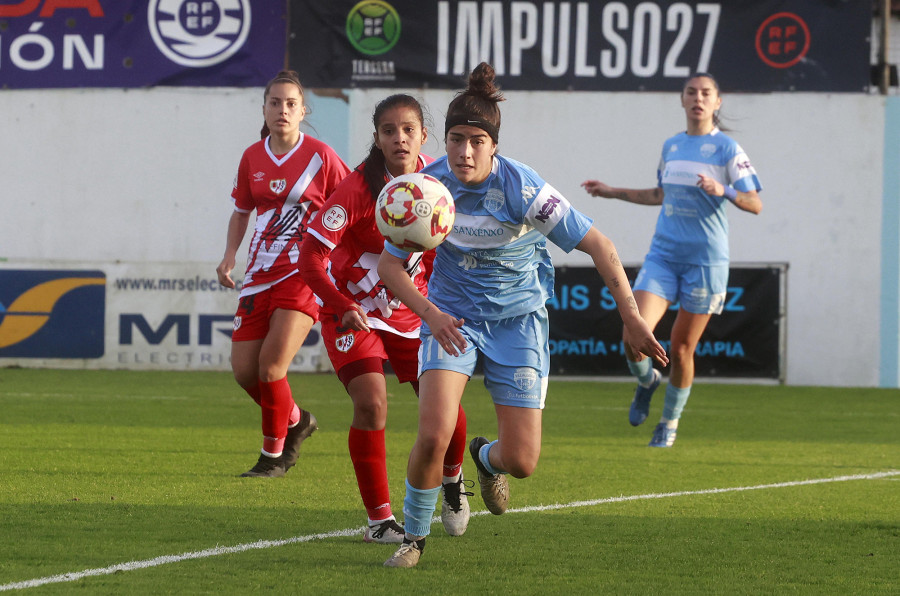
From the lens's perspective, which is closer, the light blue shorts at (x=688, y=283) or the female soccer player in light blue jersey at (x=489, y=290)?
the female soccer player in light blue jersey at (x=489, y=290)

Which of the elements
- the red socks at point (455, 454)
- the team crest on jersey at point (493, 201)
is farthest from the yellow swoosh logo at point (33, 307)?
the team crest on jersey at point (493, 201)

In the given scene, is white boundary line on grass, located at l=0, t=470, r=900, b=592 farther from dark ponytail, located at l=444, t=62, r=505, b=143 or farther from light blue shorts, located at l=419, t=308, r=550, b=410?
dark ponytail, located at l=444, t=62, r=505, b=143

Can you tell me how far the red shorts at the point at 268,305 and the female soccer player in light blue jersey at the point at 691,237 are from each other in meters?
2.66

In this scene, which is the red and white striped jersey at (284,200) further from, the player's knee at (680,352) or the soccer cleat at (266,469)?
the player's knee at (680,352)

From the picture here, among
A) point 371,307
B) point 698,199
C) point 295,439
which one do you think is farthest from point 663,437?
point 371,307

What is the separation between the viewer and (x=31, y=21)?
46.3ft

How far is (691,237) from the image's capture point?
841 cm

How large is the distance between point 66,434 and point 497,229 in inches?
188

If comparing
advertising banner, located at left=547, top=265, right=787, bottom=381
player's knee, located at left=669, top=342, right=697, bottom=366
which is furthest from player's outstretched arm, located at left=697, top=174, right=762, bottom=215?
advertising banner, located at left=547, top=265, right=787, bottom=381

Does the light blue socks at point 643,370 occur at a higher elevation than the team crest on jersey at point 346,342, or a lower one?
lower

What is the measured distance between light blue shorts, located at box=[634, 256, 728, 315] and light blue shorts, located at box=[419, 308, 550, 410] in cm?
374

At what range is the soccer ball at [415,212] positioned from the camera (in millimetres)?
4312

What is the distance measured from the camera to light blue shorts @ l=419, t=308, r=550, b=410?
15.2 ft

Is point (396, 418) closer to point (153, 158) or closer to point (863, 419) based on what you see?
point (863, 419)
